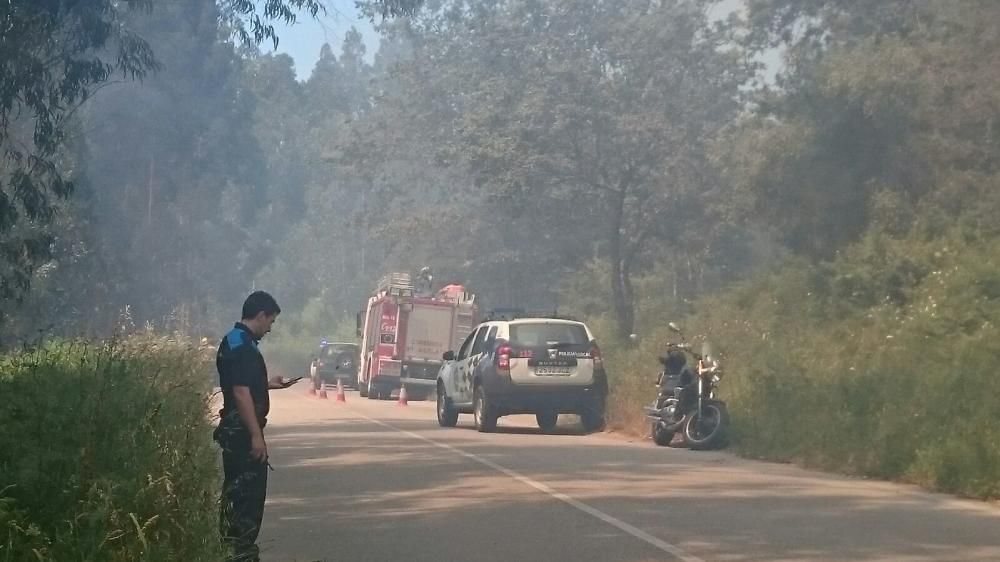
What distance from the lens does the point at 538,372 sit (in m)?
25.8

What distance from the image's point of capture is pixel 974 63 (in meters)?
32.2

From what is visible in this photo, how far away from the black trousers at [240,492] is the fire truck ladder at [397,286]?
33776 millimetres

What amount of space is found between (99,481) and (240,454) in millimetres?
961

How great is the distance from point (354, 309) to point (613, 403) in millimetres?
76787

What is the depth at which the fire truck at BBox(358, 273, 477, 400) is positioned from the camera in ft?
140

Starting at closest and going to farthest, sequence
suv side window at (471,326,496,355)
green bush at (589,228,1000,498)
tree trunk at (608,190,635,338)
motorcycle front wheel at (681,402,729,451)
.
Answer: green bush at (589,228,1000,498)
motorcycle front wheel at (681,402,729,451)
suv side window at (471,326,496,355)
tree trunk at (608,190,635,338)

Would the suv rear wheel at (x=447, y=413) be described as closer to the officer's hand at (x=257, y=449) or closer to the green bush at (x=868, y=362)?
the green bush at (x=868, y=362)

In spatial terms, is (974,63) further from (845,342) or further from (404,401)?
(404,401)

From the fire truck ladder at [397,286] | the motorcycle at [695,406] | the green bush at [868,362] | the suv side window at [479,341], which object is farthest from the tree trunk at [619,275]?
the motorcycle at [695,406]

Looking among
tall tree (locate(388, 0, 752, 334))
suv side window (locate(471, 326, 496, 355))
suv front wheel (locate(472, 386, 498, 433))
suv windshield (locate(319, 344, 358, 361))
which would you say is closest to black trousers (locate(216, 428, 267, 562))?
suv front wheel (locate(472, 386, 498, 433))

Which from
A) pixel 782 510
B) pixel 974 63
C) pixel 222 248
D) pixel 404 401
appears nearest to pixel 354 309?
pixel 222 248

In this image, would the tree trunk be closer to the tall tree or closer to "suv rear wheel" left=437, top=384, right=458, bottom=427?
the tall tree

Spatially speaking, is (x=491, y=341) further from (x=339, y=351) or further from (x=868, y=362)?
(x=339, y=351)

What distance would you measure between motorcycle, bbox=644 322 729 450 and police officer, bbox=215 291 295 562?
13.1 m
